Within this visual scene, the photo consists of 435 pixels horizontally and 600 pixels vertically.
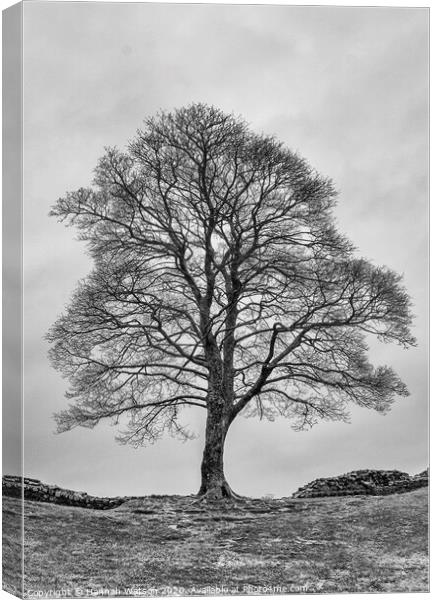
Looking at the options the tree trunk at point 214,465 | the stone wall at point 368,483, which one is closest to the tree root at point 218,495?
the tree trunk at point 214,465

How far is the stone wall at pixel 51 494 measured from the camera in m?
10.4

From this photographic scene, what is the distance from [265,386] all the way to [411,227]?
2.16 meters

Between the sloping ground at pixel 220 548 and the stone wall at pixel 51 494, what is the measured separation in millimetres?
63

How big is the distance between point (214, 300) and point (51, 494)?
8.08 ft

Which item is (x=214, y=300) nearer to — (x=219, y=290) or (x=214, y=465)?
(x=219, y=290)

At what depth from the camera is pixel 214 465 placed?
35.5 feet

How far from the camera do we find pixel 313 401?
1119cm

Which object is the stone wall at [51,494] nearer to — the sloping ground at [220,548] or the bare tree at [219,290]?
the sloping ground at [220,548]

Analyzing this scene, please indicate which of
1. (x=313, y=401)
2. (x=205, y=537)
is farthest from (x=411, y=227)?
(x=205, y=537)

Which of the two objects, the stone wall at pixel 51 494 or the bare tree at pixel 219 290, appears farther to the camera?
the bare tree at pixel 219 290

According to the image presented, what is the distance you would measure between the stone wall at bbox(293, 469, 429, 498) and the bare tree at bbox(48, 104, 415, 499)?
0.63m

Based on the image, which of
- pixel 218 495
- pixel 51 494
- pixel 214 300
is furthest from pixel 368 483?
pixel 51 494

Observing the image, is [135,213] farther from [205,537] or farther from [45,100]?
[205,537]

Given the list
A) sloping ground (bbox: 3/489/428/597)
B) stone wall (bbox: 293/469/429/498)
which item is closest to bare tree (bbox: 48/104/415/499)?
sloping ground (bbox: 3/489/428/597)
